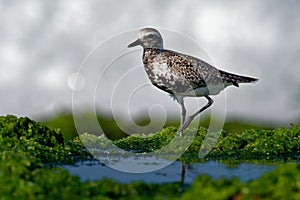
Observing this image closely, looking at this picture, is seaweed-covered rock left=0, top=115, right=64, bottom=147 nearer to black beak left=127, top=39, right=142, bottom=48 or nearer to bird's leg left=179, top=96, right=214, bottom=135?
black beak left=127, top=39, right=142, bottom=48

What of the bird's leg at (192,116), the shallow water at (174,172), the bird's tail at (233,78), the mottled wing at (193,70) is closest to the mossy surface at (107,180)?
the bird's leg at (192,116)

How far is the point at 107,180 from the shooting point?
41.5 feet

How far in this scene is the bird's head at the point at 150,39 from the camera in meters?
20.7

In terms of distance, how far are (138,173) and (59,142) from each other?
5156mm

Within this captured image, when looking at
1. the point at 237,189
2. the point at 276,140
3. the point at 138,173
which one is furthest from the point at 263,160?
the point at 237,189

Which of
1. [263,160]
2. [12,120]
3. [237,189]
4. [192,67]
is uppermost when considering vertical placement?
[192,67]

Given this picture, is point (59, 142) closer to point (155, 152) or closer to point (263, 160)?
point (155, 152)

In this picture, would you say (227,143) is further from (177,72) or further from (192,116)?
(177,72)

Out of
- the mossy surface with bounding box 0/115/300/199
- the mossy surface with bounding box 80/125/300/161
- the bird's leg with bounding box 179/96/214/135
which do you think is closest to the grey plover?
the bird's leg with bounding box 179/96/214/135

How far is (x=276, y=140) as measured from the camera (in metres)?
21.6

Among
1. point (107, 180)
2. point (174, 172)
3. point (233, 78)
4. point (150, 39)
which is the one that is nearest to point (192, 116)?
point (233, 78)

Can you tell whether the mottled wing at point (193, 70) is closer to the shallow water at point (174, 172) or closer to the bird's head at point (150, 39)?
the bird's head at point (150, 39)

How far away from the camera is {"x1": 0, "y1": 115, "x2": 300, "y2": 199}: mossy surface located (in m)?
11.6

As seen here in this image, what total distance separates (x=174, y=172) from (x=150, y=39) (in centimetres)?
576
